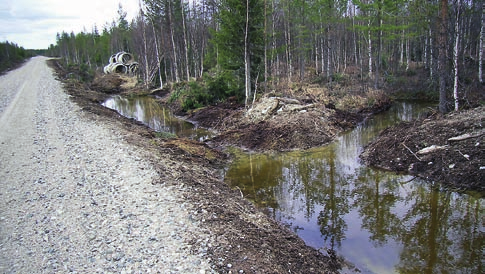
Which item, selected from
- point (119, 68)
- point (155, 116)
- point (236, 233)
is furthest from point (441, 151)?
point (119, 68)

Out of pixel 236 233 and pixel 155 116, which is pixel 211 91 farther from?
pixel 236 233

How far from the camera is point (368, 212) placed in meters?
8.34

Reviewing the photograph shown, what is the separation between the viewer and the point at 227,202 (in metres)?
7.92

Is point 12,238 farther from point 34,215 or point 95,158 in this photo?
point 95,158

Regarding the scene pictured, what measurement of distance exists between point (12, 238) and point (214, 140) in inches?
417

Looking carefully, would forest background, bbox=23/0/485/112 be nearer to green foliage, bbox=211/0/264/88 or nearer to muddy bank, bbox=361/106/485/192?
green foliage, bbox=211/0/264/88

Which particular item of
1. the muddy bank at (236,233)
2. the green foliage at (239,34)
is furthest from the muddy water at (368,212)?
the green foliage at (239,34)

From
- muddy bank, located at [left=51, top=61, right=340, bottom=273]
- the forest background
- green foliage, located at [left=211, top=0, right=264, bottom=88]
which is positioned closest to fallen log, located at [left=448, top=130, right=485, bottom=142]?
the forest background

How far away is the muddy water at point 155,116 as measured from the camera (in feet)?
60.5

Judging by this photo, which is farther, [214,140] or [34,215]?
[214,140]

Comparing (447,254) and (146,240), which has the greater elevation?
(146,240)

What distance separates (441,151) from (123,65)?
5105 cm

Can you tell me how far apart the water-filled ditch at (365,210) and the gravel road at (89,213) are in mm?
2950

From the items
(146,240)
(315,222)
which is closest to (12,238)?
(146,240)
